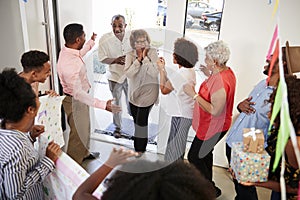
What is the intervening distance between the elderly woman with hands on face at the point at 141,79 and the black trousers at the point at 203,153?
1.26 ft

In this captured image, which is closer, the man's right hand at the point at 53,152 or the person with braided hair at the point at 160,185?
the person with braided hair at the point at 160,185

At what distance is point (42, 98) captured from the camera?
70.6 inches

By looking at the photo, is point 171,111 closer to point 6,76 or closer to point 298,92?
point 298,92

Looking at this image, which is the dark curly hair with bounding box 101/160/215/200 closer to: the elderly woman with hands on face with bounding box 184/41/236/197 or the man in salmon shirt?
the elderly woman with hands on face with bounding box 184/41/236/197

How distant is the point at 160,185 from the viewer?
0.67m

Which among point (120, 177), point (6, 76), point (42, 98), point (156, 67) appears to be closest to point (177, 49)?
point (156, 67)

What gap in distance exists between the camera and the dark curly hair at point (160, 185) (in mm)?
654

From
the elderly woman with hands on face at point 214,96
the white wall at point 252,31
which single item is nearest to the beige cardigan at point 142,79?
the elderly woman with hands on face at point 214,96

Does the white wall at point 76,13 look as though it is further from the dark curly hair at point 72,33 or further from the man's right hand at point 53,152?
the man's right hand at point 53,152

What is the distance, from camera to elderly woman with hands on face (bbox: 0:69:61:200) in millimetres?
1102

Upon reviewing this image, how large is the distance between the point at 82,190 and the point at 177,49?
1.10 meters

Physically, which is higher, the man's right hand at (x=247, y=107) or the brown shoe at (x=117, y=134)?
the man's right hand at (x=247, y=107)

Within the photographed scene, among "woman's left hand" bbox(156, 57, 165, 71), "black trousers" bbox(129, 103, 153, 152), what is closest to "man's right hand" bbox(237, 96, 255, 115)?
"woman's left hand" bbox(156, 57, 165, 71)

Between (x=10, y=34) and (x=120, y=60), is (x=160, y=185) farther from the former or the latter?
(x=10, y=34)
